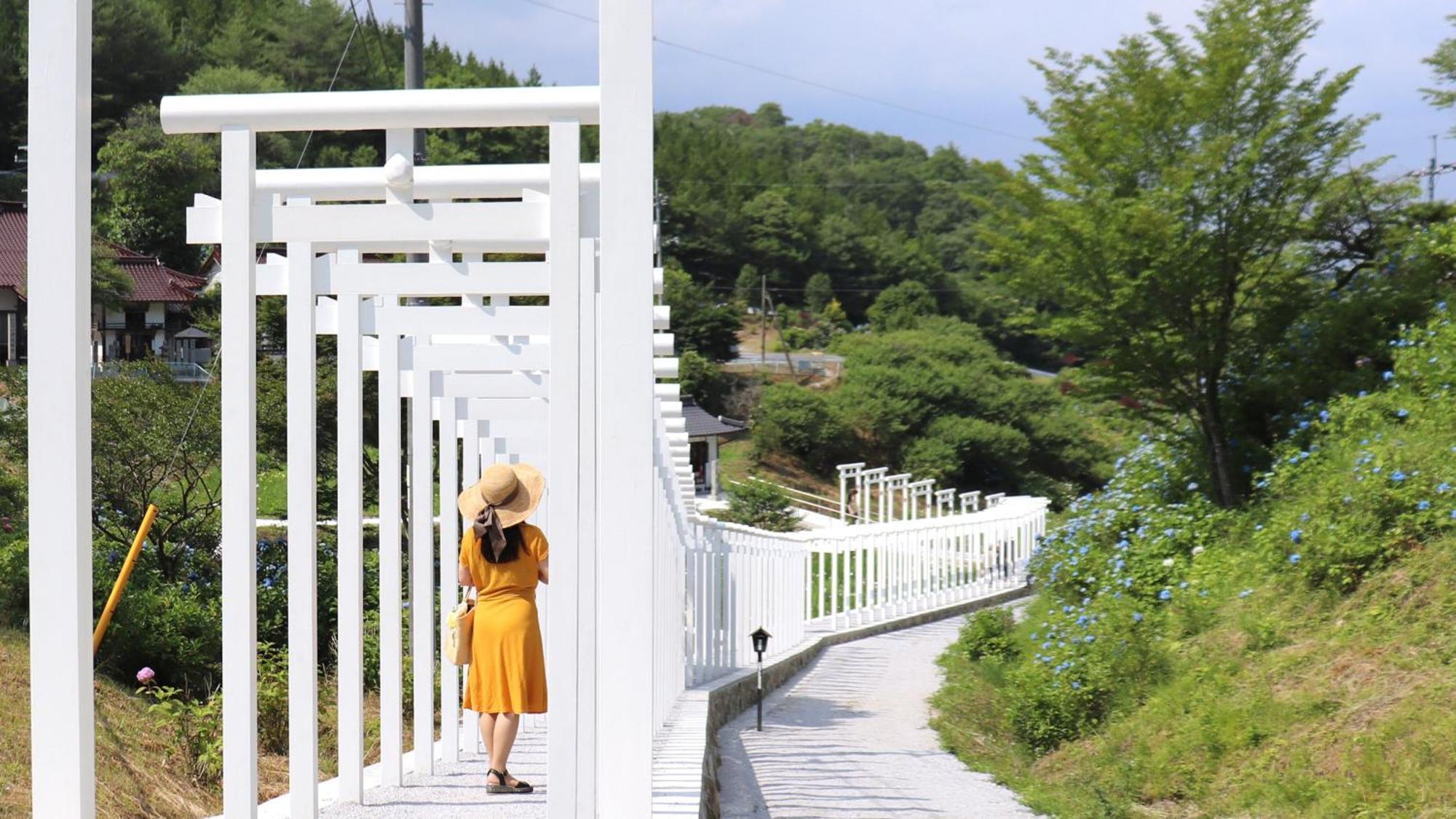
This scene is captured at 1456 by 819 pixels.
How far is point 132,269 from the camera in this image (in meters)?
23.8

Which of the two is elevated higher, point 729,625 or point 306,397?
point 306,397

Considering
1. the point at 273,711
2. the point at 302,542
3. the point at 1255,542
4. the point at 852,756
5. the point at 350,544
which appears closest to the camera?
the point at 302,542

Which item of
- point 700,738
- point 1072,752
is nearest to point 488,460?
point 700,738

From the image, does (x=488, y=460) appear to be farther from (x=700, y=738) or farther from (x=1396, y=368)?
(x=1396, y=368)

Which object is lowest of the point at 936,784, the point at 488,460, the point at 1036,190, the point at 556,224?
the point at 936,784

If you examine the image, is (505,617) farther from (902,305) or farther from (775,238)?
(775,238)

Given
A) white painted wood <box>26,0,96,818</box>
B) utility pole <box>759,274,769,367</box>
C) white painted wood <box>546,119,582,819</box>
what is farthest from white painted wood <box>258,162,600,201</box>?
utility pole <box>759,274,769,367</box>

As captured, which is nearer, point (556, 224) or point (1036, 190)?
point (556, 224)

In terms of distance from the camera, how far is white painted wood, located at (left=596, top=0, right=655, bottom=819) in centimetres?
311

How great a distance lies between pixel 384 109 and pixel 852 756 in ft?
25.2

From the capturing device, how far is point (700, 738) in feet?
24.3

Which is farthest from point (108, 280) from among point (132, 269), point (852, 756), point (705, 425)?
point (705, 425)

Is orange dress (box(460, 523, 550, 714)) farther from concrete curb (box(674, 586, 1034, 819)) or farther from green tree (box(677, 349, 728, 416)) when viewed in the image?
green tree (box(677, 349, 728, 416))

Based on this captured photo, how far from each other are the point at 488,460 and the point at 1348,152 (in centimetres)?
794
